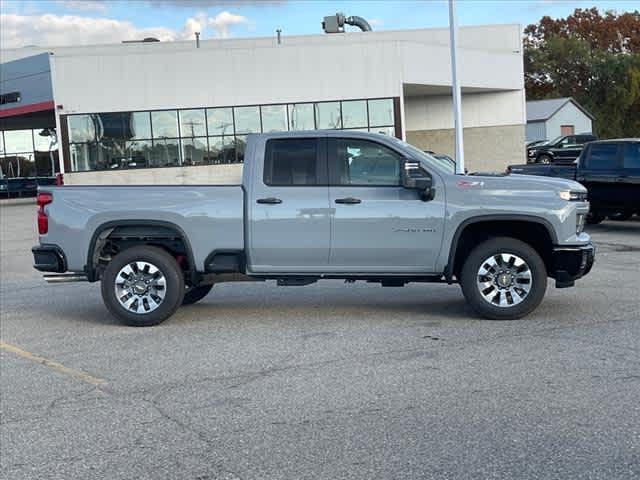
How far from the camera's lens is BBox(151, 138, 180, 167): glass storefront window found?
40.7 meters

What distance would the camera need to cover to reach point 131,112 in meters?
40.4

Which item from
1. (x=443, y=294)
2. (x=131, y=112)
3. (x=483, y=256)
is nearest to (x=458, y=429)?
(x=483, y=256)

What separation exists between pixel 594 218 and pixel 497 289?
1099 centimetres

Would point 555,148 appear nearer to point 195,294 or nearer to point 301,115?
point 301,115

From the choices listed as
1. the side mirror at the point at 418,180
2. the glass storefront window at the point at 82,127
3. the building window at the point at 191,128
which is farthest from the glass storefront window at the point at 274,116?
the side mirror at the point at 418,180

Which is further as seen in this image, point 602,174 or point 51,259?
point 602,174

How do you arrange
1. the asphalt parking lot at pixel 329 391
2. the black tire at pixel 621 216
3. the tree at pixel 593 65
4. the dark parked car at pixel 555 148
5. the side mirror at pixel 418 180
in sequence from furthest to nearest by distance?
the tree at pixel 593 65, the dark parked car at pixel 555 148, the black tire at pixel 621 216, the side mirror at pixel 418 180, the asphalt parking lot at pixel 329 391

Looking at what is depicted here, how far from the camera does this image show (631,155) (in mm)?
17391

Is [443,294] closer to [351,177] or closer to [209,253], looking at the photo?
[351,177]

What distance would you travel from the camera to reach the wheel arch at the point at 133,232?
9.27 meters

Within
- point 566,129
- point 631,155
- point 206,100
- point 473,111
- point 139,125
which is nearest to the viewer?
point 631,155

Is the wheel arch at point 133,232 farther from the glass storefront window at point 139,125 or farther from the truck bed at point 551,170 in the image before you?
the glass storefront window at point 139,125

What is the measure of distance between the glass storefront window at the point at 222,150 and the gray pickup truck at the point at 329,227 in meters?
31.7

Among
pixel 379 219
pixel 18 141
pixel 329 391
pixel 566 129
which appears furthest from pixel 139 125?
pixel 566 129
